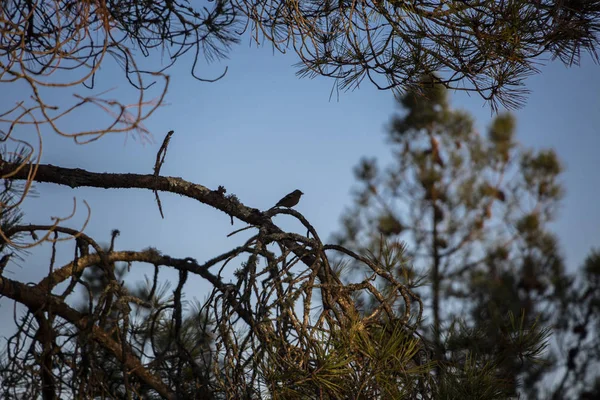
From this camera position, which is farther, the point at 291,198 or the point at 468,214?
the point at 468,214

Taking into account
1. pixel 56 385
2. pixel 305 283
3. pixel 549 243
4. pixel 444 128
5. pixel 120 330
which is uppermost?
pixel 444 128

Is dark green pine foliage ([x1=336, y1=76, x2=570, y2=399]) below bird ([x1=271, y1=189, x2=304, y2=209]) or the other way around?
the other way around

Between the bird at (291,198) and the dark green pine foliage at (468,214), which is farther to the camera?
the dark green pine foliage at (468,214)

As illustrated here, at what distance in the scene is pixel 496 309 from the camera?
19.0 ft

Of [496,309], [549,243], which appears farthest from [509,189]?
[496,309]

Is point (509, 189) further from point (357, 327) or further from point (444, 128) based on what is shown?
point (357, 327)

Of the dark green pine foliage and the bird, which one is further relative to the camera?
the dark green pine foliage

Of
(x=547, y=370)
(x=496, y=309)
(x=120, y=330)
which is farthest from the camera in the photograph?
(x=547, y=370)

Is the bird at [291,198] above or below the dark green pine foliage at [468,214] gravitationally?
below

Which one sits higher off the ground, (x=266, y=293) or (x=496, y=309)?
(x=496, y=309)

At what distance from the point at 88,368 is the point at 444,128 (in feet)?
18.4

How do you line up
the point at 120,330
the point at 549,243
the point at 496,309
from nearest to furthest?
the point at 120,330 → the point at 496,309 → the point at 549,243

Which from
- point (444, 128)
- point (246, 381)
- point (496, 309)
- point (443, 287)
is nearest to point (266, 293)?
point (246, 381)

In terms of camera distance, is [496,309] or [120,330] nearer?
[120,330]
